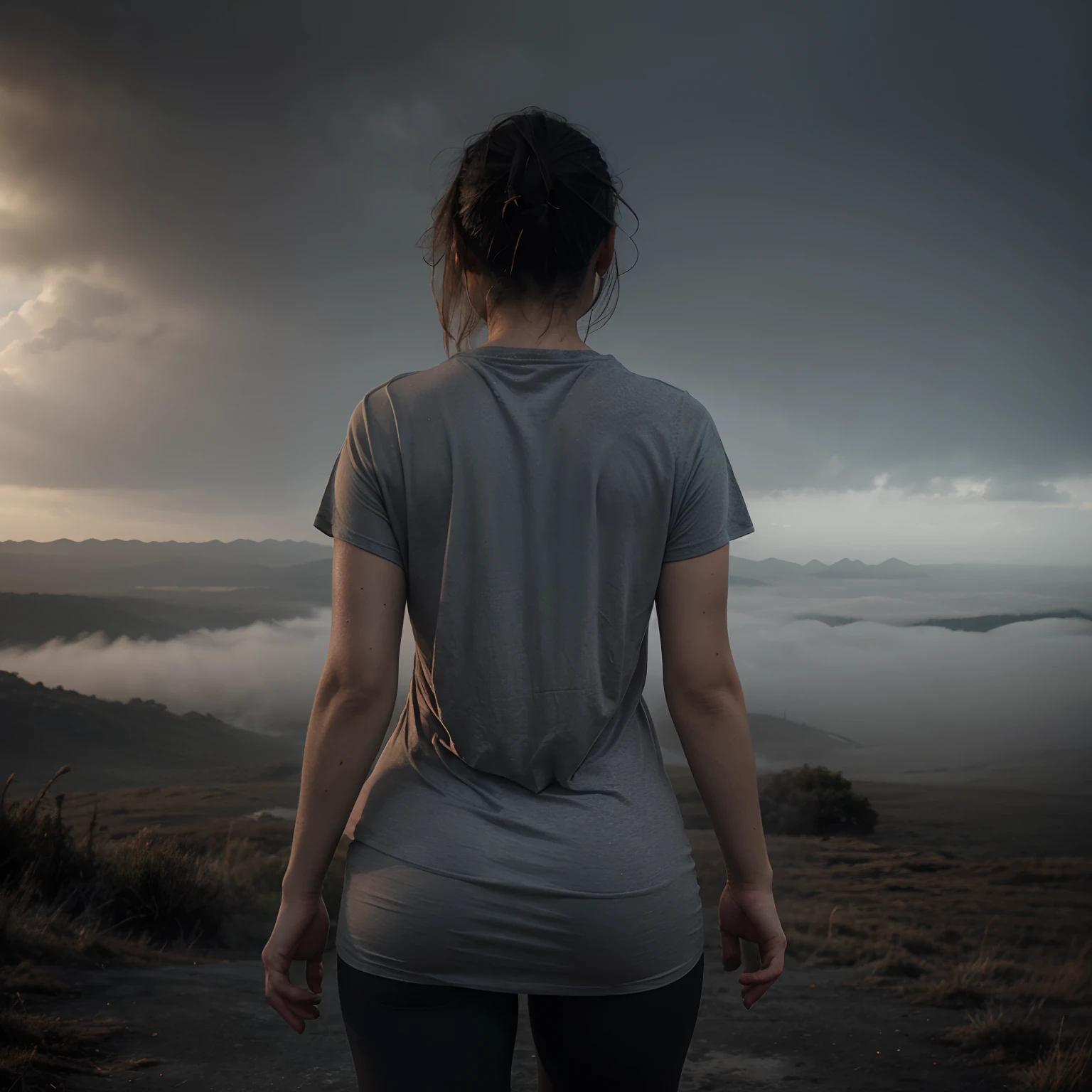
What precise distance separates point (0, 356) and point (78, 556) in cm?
74

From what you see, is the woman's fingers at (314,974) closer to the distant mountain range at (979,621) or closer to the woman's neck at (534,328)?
the woman's neck at (534,328)

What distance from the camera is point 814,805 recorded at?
9.50 ft

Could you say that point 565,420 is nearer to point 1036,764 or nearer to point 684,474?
point 684,474

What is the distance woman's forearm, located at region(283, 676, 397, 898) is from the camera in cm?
78

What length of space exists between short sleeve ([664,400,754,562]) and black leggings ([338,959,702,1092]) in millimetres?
367

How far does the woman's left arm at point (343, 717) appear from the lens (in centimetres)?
78

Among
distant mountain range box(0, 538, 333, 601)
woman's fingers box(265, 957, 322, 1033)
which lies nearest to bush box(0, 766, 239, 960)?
distant mountain range box(0, 538, 333, 601)

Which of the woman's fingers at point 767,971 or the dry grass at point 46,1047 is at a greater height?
the woman's fingers at point 767,971

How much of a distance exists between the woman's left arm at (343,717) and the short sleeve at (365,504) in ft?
0.04

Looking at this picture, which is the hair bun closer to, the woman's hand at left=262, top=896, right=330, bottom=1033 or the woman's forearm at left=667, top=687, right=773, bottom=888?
the woman's forearm at left=667, top=687, right=773, bottom=888

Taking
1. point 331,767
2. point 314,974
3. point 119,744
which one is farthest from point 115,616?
point 331,767

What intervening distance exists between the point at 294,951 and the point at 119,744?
2.48 metres

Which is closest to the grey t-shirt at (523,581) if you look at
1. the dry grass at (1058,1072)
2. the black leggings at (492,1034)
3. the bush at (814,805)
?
the black leggings at (492,1034)

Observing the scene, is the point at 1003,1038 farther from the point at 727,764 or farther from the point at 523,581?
the point at 523,581
